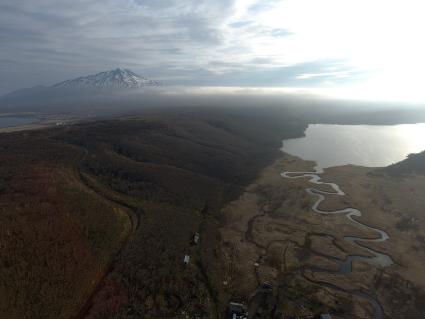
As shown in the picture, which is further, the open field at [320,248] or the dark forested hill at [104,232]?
the open field at [320,248]

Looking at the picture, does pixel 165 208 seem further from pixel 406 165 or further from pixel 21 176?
pixel 406 165

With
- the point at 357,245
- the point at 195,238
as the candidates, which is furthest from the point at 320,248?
the point at 195,238

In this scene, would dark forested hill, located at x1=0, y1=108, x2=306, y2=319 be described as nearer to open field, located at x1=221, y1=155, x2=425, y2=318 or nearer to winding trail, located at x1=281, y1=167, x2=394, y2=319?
open field, located at x1=221, y1=155, x2=425, y2=318

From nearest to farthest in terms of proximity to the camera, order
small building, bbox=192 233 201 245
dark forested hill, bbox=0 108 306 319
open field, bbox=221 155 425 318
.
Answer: dark forested hill, bbox=0 108 306 319
open field, bbox=221 155 425 318
small building, bbox=192 233 201 245

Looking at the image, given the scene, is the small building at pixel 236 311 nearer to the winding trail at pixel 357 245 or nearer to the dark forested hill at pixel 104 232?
the dark forested hill at pixel 104 232

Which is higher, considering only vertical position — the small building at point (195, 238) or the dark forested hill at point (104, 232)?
the dark forested hill at point (104, 232)

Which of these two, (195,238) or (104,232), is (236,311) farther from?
(104,232)

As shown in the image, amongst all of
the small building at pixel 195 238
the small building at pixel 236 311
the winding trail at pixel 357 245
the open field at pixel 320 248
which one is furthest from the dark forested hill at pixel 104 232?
the winding trail at pixel 357 245

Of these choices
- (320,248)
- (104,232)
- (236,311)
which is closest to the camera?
(236,311)

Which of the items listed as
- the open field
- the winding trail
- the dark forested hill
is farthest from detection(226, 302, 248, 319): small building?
the winding trail
